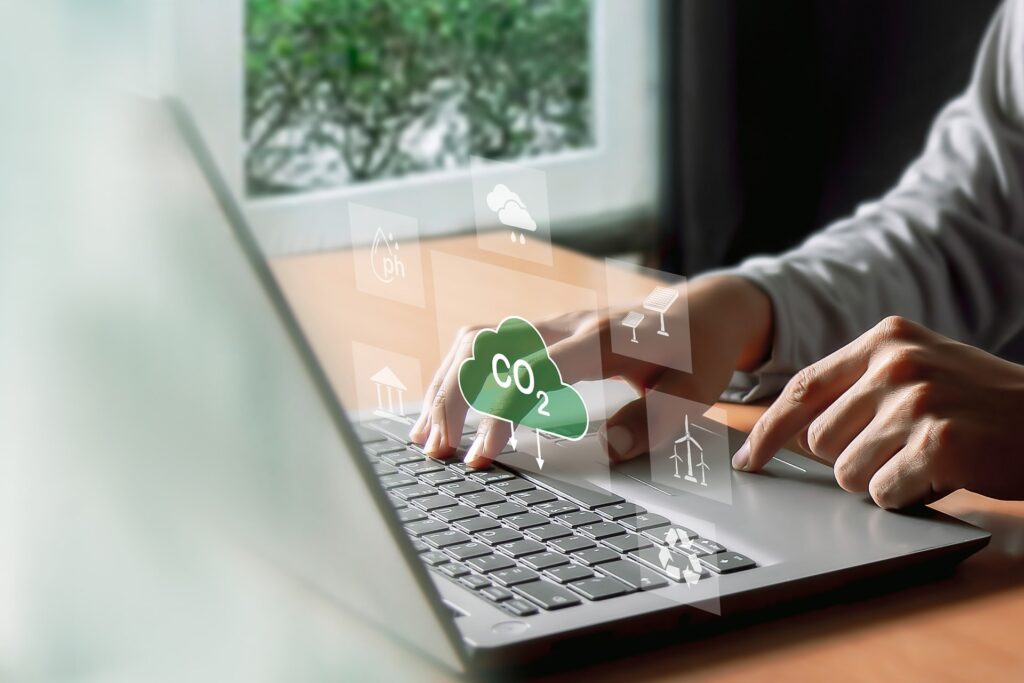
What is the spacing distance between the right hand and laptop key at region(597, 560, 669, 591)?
0.07 metres

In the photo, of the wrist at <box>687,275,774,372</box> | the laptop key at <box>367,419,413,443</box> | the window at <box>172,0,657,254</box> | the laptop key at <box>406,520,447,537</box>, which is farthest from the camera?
the window at <box>172,0,657,254</box>

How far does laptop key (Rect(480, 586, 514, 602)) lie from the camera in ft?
1.29

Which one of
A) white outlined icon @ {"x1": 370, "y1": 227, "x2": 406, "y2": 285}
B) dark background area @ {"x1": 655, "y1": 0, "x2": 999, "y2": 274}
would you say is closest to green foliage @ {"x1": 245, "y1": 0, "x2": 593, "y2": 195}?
dark background area @ {"x1": 655, "y1": 0, "x2": 999, "y2": 274}

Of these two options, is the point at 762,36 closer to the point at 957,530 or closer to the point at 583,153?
the point at 583,153

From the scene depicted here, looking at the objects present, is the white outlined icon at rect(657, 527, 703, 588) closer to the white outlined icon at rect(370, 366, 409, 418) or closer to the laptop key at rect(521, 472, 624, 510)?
the laptop key at rect(521, 472, 624, 510)

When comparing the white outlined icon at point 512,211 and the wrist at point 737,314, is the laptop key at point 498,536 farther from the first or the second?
the wrist at point 737,314

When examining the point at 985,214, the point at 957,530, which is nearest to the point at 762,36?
the point at 985,214

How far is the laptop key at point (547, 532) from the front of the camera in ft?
1.45

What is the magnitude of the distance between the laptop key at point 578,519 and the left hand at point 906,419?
3.7 inches

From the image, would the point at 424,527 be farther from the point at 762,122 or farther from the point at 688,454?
the point at 762,122

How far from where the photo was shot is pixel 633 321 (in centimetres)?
47

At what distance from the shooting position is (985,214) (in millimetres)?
926

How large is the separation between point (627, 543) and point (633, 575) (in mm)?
27

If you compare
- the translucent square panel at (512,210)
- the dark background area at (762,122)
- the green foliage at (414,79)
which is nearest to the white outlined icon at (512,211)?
the translucent square panel at (512,210)
